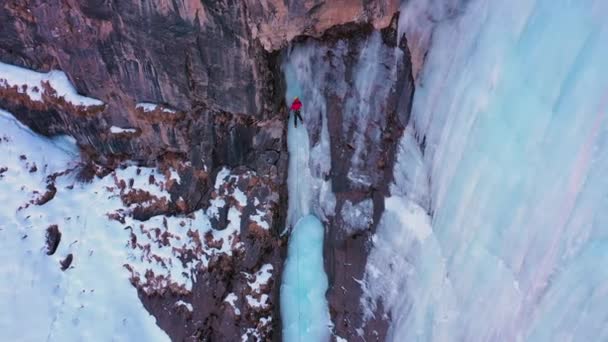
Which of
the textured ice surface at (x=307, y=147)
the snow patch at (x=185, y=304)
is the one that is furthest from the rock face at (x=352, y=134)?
the snow patch at (x=185, y=304)

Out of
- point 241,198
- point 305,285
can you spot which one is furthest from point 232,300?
point 241,198

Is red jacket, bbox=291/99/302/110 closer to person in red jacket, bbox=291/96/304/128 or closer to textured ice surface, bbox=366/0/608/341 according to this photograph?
person in red jacket, bbox=291/96/304/128

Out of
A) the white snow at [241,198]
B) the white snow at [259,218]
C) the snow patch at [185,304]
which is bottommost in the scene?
the snow patch at [185,304]

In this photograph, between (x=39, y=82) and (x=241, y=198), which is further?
(x=241, y=198)

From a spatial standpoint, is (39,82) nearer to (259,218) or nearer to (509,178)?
(259,218)

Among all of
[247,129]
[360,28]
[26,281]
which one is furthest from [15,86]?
[360,28]

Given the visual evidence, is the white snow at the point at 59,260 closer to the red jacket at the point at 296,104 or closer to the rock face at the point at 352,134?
the rock face at the point at 352,134

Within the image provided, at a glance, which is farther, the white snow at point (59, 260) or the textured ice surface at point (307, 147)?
the white snow at point (59, 260)
